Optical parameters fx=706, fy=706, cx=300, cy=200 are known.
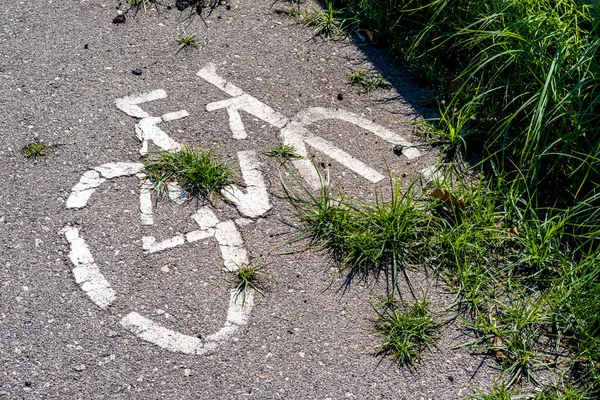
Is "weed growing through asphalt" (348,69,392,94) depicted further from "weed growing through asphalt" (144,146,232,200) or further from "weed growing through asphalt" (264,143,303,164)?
"weed growing through asphalt" (144,146,232,200)

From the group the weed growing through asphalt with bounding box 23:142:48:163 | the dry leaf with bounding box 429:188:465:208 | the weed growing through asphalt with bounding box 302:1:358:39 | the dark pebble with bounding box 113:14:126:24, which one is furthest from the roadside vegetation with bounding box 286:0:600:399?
the dark pebble with bounding box 113:14:126:24

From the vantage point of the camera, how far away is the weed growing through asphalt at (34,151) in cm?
364

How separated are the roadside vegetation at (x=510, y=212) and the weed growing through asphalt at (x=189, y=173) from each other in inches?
15.6

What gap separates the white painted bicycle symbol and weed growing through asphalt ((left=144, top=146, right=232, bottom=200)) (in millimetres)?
45

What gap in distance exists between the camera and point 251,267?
3.21m

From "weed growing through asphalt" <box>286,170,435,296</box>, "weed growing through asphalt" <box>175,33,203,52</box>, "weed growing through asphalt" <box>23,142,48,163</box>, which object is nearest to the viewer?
"weed growing through asphalt" <box>286,170,435,296</box>

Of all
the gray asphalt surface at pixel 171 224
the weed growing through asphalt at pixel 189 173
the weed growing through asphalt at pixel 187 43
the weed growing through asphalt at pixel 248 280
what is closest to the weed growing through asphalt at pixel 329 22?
the gray asphalt surface at pixel 171 224

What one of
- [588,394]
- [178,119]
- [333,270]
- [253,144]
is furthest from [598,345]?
[178,119]

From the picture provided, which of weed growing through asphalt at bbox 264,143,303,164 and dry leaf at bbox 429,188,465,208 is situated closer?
dry leaf at bbox 429,188,465,208

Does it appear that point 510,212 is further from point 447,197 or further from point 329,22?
point 329,22

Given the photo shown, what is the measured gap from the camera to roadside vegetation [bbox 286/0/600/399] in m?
2.98

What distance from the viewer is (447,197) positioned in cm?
348

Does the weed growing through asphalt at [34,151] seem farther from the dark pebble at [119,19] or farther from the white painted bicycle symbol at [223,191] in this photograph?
the dark pebble at [119,19]

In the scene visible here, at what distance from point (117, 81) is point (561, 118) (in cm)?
248
